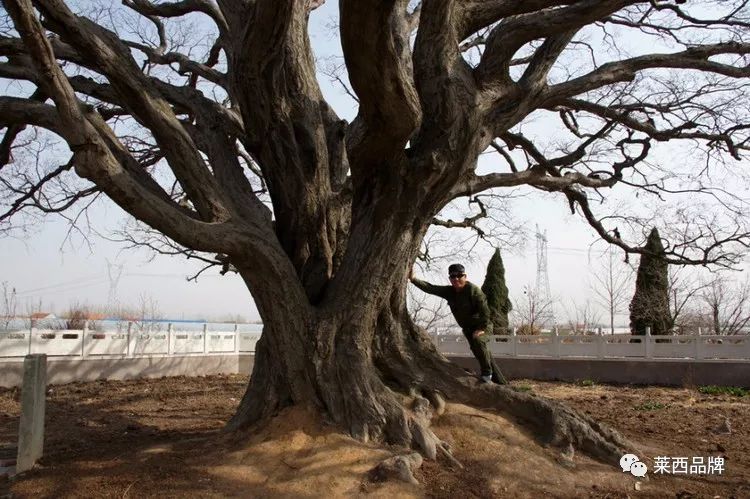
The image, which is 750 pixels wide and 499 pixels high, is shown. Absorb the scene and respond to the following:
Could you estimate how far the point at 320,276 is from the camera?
22.3 ft

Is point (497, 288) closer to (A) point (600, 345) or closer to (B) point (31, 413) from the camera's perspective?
(A) point (600, 345)

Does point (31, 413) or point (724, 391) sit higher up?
point (31, 413)

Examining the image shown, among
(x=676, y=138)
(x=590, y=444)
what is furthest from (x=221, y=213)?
(x=676, y=138)

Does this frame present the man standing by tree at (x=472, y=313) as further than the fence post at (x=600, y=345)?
No

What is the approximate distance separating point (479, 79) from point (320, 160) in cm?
198

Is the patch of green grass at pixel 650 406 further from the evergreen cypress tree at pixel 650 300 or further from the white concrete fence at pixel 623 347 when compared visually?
the evergreen cypress tree at pixel 650 300

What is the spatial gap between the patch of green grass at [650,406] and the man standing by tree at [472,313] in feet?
17.9

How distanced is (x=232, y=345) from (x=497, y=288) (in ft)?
44.5

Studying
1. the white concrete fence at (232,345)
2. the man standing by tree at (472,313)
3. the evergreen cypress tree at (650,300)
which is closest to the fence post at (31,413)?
the man standing by tree at (472,313)

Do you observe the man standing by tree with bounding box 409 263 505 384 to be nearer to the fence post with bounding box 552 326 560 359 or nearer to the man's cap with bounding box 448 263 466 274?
the man's cap with bounding box 448 263 466 274

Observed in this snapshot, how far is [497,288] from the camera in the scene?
28.9 m

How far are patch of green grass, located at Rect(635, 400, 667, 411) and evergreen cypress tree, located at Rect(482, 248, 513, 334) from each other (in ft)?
51.4

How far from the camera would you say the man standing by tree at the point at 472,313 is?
6801 millimetres

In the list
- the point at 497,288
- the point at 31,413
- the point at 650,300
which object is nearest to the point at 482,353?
the point at 31,413
